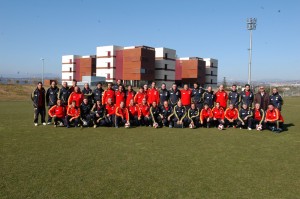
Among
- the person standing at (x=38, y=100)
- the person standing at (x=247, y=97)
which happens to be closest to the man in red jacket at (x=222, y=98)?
the person standing at (x=247, y=97)

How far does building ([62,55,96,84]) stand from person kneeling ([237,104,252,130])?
171 feet

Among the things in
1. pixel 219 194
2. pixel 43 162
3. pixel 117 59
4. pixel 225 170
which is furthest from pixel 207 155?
pixel 117 59

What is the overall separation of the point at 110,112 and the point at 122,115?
1.64ft

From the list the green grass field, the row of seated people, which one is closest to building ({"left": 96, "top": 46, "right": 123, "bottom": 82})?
the row of seated people

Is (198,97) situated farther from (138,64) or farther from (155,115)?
(138,64)

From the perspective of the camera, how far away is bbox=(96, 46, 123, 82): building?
5397 centimetres

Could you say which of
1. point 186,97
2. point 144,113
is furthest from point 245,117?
point 144,113

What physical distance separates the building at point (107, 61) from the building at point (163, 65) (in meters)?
7.78

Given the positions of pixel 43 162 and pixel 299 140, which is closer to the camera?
pixel 43 162

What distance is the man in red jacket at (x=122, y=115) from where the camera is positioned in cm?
1051

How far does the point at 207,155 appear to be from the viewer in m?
6.32

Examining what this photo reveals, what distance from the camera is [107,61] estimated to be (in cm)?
5466

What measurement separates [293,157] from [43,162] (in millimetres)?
5458

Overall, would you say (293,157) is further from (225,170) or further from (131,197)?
(131,197)
